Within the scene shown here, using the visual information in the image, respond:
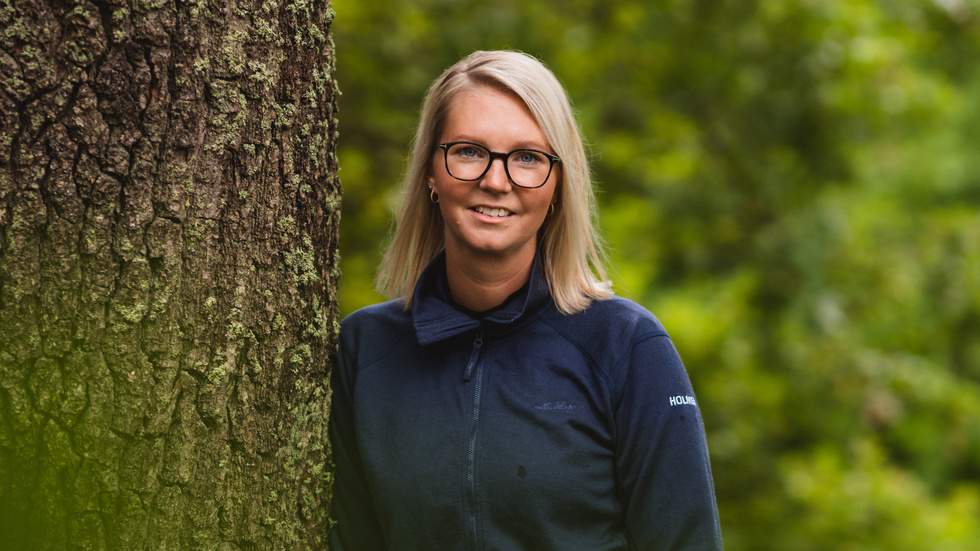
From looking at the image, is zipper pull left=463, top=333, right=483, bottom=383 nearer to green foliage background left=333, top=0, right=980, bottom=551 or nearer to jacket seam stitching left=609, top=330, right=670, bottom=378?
jacket seam stitching left=609, top=330, right=670, bottom=378

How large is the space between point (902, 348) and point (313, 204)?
9854 mm

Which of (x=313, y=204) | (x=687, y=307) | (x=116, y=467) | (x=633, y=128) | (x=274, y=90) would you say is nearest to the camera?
(x=116, y=467)

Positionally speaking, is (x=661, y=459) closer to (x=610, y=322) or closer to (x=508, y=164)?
(x=610, y=322)

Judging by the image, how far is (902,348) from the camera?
32.6ft

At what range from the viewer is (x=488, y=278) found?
1967 mm

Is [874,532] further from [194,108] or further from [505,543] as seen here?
[194,108]

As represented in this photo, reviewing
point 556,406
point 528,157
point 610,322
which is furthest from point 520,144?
point 556,406

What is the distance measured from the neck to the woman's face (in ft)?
0.13

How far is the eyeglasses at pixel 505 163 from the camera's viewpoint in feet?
6.05

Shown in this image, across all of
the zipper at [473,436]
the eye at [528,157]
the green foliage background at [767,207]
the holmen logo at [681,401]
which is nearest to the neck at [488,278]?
the zipper at [473,436]

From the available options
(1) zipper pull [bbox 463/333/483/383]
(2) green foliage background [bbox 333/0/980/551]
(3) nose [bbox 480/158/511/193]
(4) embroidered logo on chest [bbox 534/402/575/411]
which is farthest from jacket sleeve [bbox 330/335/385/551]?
(2) green foliage background [bbox 333/0/980/551]

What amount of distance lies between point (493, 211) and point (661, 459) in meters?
0.65

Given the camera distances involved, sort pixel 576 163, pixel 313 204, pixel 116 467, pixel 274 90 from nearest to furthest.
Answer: pixel 116 467 → pixel 274 90 → pixel 313 204 → pixel 576 163

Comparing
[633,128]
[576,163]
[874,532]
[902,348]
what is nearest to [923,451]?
[902,348]
